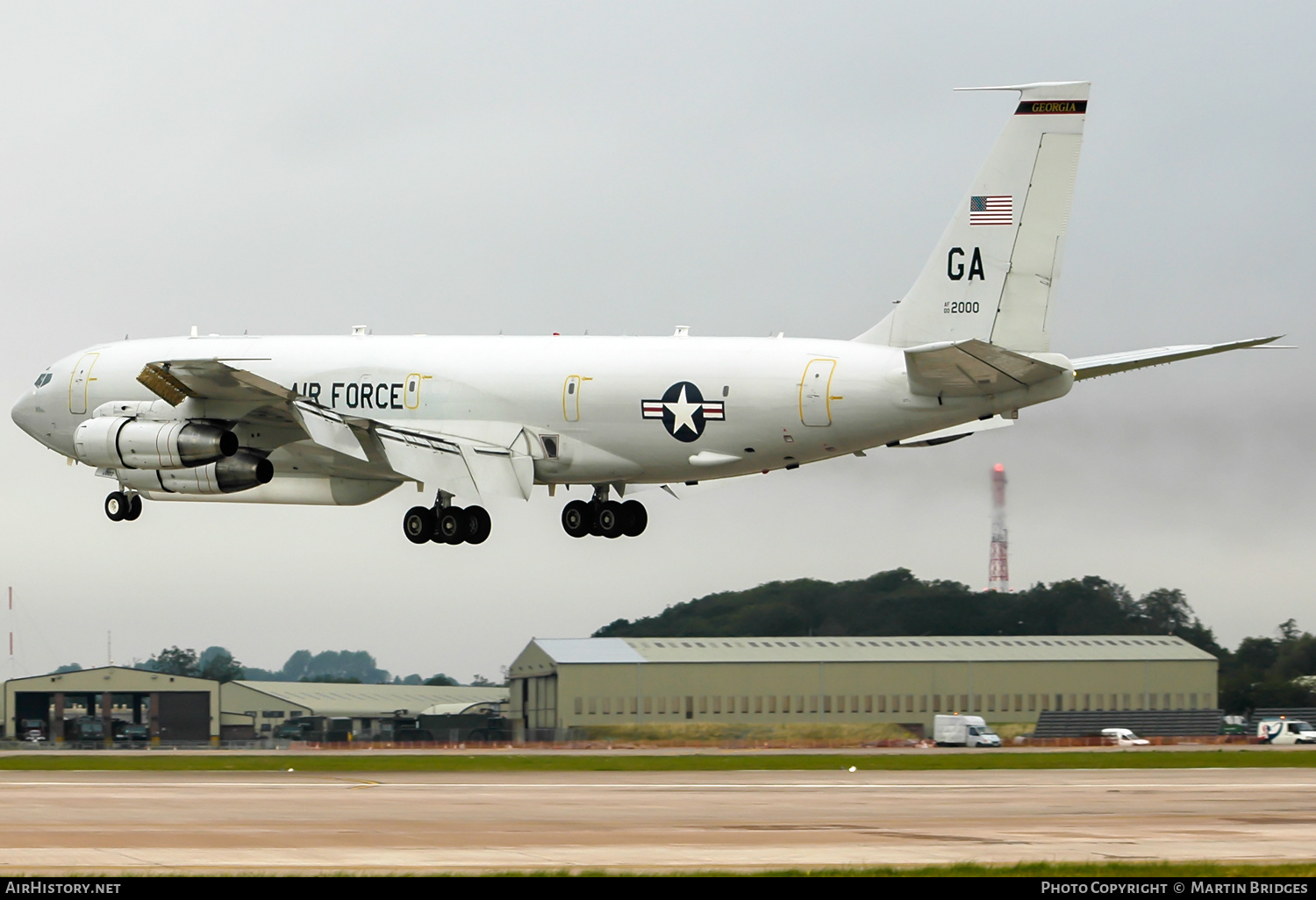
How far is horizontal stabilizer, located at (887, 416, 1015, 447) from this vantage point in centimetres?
4488

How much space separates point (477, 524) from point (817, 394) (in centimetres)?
1055

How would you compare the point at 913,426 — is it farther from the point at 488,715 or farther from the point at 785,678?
the point at 488,715

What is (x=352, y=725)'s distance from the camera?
10106 cm

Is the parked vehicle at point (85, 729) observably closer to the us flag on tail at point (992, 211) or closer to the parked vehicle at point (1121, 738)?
the parked vehicle at point (1121, 738)

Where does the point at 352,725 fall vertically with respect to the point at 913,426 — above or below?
below

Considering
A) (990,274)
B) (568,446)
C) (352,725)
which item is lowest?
(352,725)

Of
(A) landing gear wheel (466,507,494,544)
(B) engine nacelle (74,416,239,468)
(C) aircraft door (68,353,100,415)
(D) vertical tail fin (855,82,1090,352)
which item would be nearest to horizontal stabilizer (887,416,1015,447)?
(D) vertical tail fin (855,82,1090,352)

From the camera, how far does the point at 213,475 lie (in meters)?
44.8

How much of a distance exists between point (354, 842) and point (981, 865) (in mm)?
9929

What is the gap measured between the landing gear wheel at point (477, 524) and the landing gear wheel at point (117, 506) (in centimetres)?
1023

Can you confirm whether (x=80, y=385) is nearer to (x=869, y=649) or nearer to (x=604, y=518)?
(x=604, y=518)

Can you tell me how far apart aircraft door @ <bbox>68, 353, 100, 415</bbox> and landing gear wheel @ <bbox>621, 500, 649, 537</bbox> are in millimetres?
16437

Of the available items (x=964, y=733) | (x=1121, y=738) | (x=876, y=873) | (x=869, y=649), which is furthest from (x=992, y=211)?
(x=869, y=649)
